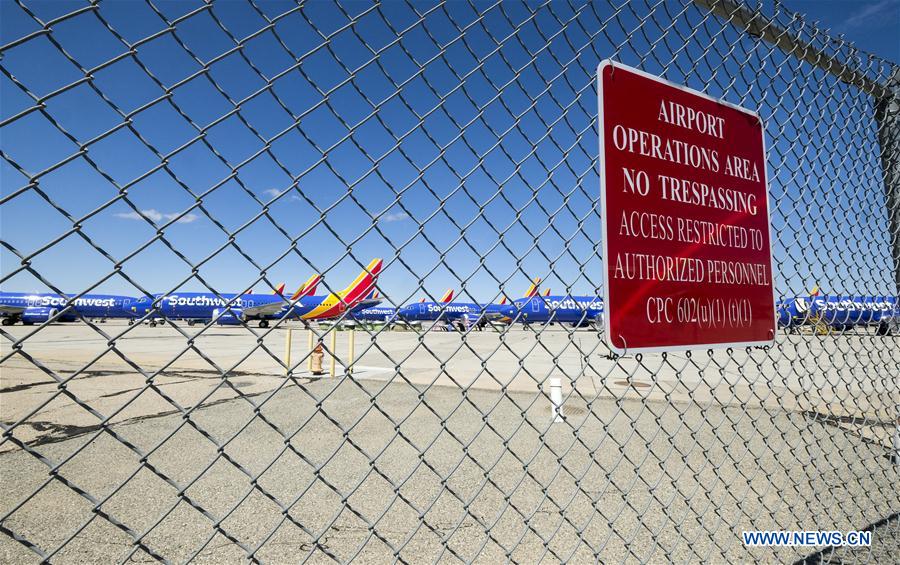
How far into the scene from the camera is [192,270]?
124 cm

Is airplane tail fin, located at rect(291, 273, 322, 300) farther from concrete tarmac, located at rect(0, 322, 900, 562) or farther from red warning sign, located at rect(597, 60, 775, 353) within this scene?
red warning sign, located at rect(597, 60, 775, 353)

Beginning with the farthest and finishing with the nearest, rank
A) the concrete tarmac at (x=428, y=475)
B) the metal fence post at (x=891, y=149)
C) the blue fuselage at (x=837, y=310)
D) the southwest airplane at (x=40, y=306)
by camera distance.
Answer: the southwest airplane at (x=40, y=306) < the metal fence post at (x=891, y=149) < the blue fuselage at (x=837, y=310) < the concrete tarmac at (x=428, y=475)

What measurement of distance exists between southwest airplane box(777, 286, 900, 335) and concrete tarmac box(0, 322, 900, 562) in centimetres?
16

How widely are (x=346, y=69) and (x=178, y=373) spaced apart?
10788mm

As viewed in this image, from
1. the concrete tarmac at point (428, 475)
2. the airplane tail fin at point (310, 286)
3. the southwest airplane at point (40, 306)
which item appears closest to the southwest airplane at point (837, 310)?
the concrete tarmac at point (428, 475)

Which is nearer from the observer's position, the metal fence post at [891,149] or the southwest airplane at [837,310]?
the southwest airplane at [837,310]

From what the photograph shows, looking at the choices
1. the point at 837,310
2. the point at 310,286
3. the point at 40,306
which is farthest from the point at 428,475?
the point at 40,306

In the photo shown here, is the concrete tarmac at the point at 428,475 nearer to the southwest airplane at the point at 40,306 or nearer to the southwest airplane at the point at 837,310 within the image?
the southwest airplane at the point at 837,310

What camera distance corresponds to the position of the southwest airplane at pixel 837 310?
9.15ft

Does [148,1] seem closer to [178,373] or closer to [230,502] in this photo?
[230,502]

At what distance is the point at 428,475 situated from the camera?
13.7 ft

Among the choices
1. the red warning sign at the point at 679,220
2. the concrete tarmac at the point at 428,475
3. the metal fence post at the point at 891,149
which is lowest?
the concrete tarmac at the point at 428,475

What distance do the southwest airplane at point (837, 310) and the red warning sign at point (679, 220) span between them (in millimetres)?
374

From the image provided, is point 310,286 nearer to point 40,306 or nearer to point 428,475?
point 428,475
